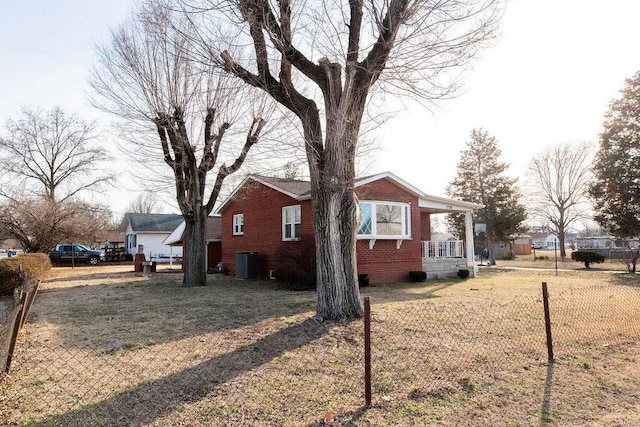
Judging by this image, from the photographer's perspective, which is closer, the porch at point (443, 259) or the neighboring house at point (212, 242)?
the porch at point (443, 259)

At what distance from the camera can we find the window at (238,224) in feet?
69.1

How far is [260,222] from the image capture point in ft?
62.6

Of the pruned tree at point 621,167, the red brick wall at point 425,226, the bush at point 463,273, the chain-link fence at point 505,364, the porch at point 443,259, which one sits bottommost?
the chain-link fence at point 505,364

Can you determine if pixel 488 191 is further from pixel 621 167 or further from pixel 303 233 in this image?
pixel 303 233

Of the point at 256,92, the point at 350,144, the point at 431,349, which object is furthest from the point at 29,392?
the point at 256,92

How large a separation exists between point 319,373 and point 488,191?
113ft

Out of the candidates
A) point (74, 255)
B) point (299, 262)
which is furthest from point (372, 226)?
point (74, 255)

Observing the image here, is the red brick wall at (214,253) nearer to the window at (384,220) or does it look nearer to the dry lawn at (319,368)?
the window at (384,220)

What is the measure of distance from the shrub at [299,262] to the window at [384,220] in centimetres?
209

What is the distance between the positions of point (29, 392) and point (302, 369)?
3.02m

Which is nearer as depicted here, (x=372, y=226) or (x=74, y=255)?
(x=372, y=226)

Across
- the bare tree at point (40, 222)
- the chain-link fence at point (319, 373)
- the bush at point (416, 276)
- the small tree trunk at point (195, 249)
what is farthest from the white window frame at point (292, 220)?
the bare tree at point (40, 222)

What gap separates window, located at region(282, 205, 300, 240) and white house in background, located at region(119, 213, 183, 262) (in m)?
26.3

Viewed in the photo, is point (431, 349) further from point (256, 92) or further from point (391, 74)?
point (256, 92)
